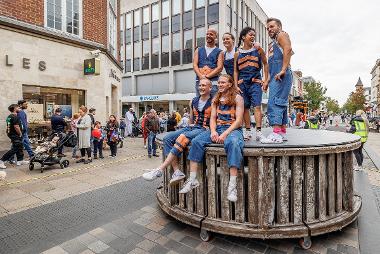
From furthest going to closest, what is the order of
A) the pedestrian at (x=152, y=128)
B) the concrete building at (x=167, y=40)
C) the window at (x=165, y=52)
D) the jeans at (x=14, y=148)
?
the window at (x=165, y=52)
the concrete building at (x=167, y=40)
the pedestrian at (x=152, y=128)
the jeans at (x=14, y=148)

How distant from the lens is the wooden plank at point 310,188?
3.40 m

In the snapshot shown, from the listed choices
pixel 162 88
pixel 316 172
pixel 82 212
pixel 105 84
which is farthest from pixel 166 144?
pixel 162 88

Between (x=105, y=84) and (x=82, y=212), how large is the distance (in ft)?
34.0

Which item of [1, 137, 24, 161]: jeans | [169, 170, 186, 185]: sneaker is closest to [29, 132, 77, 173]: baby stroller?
[1, 137, 24, 161]: jeans

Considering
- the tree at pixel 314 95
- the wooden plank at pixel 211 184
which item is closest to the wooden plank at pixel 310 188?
the wooden plank at pixel 211 184

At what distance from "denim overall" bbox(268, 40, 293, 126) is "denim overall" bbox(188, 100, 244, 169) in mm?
608

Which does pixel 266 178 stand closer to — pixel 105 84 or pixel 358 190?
pixel 358 190

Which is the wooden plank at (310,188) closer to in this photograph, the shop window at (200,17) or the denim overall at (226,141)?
the denim overall at (226,141)

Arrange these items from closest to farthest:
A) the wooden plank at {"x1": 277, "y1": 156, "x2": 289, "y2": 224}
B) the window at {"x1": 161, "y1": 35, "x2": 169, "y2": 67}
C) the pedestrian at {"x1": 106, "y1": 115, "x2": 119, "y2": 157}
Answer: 1. the wooden plank at {"x1": 277, "y1": 156, "x2": 289, "y2": 224}
2. the pedestrian at {"x1": 106, "y1": 115, "x2": 119, "y2": 157}
3. the window at {"x1": 161, "y1": 35, "x2": 169, "y2": 67}

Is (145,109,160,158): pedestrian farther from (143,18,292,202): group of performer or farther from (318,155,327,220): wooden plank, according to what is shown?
(318,155,327,220): wooden plank

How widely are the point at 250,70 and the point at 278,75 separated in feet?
1.89

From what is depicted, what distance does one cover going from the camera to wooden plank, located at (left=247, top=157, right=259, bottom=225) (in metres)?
3.34

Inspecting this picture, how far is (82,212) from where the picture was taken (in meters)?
4.40

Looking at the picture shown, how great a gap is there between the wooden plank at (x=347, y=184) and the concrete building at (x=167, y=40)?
24279 mm
